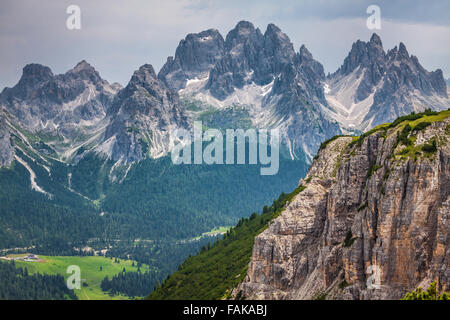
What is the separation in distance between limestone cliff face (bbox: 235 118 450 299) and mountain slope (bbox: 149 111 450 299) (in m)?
0.18

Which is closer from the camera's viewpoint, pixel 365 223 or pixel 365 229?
pixel 365 229

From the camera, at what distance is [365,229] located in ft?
365

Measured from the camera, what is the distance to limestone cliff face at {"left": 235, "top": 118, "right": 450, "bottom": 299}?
10112 centimetres

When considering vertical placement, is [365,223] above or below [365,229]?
above

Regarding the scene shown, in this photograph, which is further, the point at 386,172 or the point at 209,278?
the point at 209,278

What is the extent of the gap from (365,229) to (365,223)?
124 cm

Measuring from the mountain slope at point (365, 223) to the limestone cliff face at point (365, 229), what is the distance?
182mm

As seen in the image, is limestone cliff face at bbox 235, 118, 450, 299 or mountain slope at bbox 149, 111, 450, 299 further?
mountain slope at bbox 149, 111, 450, 299

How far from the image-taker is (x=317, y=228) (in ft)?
431

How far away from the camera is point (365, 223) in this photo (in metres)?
112

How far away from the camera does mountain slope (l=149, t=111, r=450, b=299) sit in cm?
10131
